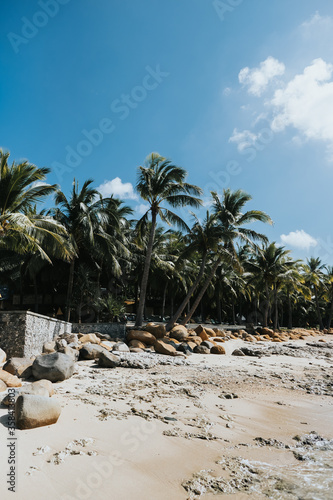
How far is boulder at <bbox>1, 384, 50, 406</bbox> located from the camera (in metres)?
4.26

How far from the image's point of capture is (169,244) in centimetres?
2780

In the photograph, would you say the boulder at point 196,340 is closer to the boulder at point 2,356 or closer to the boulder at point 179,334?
the boulder at point 179,334

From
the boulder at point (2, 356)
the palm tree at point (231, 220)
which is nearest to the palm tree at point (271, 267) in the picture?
the palm tree at point (231, 220)

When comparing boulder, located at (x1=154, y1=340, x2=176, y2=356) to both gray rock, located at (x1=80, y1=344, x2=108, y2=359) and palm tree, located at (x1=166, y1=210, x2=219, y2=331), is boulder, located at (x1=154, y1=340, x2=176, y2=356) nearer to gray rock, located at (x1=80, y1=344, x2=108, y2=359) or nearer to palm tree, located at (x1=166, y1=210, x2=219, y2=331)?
gray rock, located at (x1=80, y1=344, x2=108, y2=359)

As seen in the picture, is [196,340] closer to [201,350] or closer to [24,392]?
[201,350]

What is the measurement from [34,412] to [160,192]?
14.5 m

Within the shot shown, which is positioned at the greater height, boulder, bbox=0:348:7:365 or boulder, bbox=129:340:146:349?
boulder, bbox=0:348:7:365

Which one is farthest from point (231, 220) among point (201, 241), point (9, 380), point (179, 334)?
point (9, 380)

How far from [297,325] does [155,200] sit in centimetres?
4007

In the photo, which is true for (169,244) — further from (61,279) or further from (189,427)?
→ (189,427)

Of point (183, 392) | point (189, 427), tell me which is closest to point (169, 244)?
point (183, 392)

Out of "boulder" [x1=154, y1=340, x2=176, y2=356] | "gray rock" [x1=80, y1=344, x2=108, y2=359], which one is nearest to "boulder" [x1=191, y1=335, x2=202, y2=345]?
"boulder" [x1=154, y1=340, x2=176, y2=356]

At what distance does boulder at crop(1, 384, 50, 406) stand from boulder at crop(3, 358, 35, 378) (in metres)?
1.75

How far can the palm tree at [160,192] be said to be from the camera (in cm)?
1712
